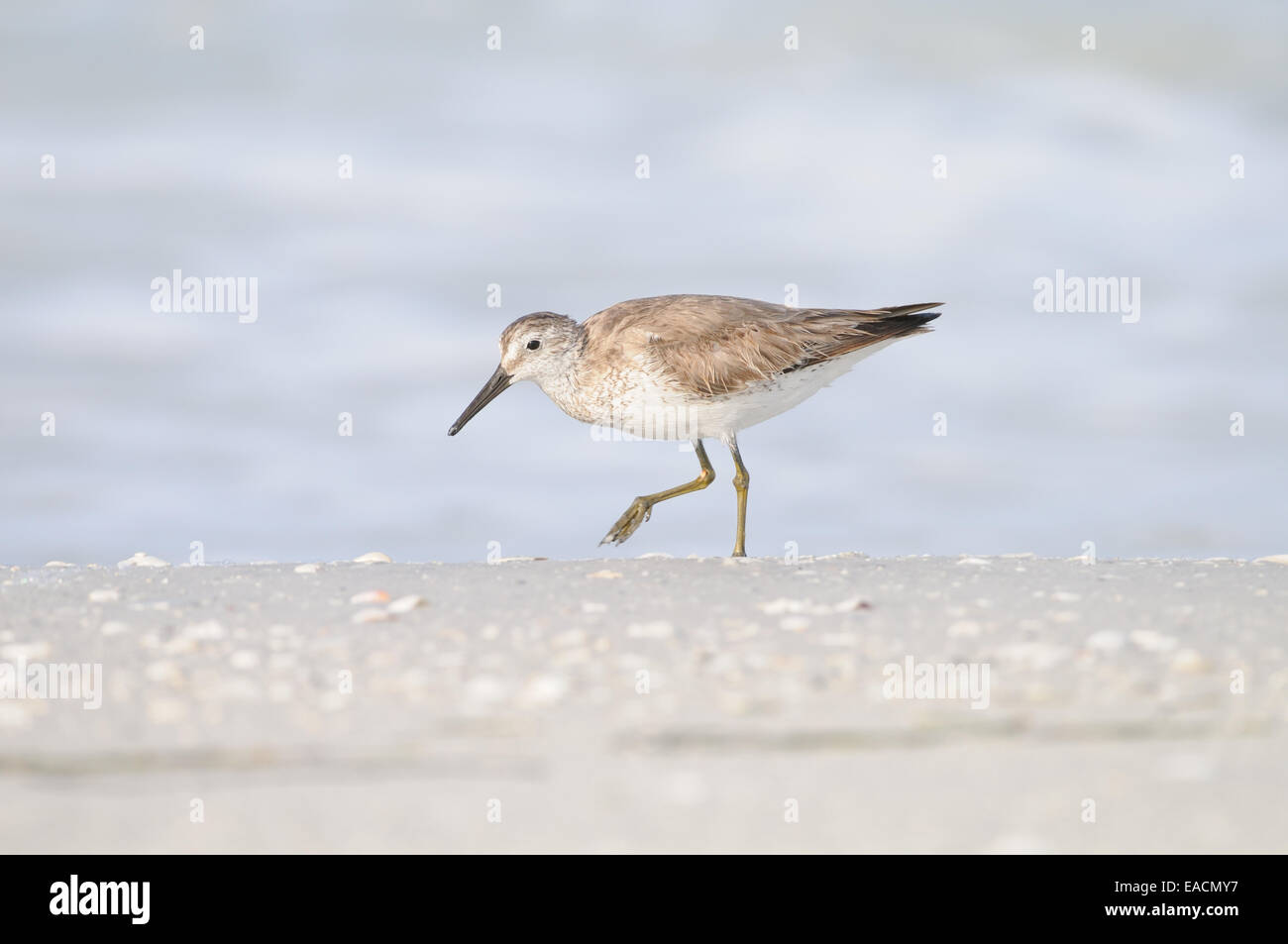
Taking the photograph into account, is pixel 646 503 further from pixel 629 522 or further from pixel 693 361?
pixel 693 361

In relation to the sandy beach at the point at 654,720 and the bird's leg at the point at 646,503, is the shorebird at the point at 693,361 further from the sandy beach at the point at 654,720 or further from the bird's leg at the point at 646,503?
the sandy beach at the point at 654,720

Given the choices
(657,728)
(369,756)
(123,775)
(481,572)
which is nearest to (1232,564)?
(481,572)

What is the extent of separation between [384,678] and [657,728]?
1295mm

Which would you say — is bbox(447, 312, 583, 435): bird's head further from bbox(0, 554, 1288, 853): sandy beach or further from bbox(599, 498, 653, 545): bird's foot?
bbox(0, 554, 1288, 853): sandy beach

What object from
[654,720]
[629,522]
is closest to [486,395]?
[629,522]

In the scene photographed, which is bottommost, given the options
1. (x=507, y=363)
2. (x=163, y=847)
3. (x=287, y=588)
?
(x=163, y=847)

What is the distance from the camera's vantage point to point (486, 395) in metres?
9.90

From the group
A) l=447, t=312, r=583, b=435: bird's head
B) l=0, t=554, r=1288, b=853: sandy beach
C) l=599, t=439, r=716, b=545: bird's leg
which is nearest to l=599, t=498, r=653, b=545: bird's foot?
l=599, t=439, r=716, b=545: bird's leg

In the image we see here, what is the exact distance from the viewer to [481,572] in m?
Result: 7.74

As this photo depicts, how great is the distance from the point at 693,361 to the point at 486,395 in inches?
76.1

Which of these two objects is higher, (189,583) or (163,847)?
(189,583)

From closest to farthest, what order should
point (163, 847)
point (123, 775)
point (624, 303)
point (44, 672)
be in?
point (163, 847) < point (123, 775) < point (44, 672) < point (624, 303)

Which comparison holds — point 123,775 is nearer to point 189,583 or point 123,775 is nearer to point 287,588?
point 287,588

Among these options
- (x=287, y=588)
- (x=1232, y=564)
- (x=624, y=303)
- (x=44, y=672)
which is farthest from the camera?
(x=624, y=303)
